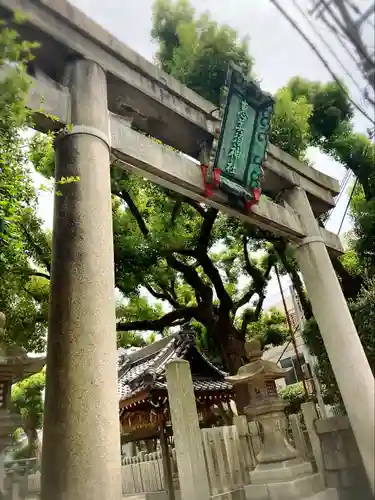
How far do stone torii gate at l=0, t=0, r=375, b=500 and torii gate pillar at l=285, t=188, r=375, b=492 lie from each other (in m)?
0.02

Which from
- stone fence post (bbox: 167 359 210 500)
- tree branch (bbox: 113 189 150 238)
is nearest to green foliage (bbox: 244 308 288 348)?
tree branch (bbox: 113 189 150 238)

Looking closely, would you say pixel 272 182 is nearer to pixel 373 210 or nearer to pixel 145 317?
pixel 373 210

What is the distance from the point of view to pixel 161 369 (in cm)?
920

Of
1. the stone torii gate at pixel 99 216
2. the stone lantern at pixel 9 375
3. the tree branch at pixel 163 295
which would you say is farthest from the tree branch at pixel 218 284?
the stone lantern at pixel 9 375

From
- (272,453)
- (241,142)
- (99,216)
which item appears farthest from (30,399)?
(99,216)

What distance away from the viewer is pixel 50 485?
2.61m

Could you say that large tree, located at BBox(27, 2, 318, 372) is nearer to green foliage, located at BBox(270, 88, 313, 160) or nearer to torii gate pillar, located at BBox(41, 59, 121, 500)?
green foliage, located at BBox(270, 88, 313, 160)

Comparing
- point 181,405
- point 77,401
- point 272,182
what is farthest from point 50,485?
point 272,182

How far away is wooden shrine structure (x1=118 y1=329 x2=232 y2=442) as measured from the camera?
8.25 m

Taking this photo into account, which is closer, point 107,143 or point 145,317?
point 107,143

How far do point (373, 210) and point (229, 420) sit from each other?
6.41 meters

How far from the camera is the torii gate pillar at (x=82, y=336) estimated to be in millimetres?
2646

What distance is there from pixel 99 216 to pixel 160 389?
547 centimetres

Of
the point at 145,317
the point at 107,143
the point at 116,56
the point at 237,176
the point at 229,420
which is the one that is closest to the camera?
the point at 107,143
